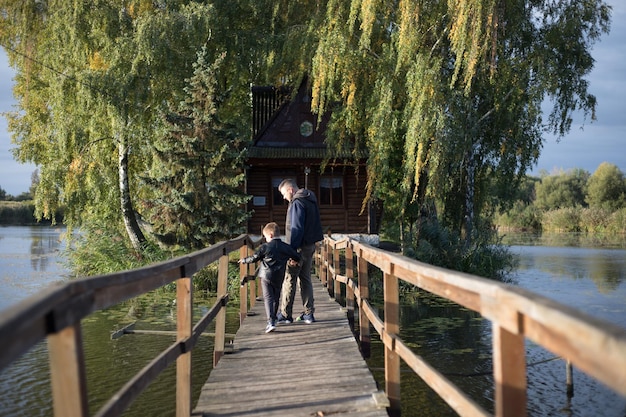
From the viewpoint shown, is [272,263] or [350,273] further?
[350,273]

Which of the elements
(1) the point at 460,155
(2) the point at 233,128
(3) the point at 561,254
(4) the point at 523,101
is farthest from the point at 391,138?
(3) the point at 561,254

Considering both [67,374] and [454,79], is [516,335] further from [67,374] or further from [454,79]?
[454,79]

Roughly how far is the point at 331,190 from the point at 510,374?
2292 cm

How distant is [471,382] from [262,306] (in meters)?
3.29

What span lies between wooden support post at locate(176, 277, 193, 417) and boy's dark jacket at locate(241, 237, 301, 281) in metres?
2.86

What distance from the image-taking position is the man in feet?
24.8

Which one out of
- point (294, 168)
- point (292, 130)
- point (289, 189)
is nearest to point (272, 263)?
point (289, 189)

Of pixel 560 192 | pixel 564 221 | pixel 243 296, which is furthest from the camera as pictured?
pixel 560 192

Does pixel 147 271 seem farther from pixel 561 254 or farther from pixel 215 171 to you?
pixel 561 254

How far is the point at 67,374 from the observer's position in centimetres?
237

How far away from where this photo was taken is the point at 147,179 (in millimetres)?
18438

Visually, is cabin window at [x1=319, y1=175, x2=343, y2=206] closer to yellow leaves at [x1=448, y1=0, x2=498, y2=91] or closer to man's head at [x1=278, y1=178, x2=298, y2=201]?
yellow leaves at [x1=448, y1=0, x2=498, y2=91]

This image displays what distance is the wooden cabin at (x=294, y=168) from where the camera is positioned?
2372 centimetres

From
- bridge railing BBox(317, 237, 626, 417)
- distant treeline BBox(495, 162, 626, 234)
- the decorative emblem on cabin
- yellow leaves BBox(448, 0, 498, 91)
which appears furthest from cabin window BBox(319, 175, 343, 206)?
bridge railing BBox(317, 237, 626, 417)
